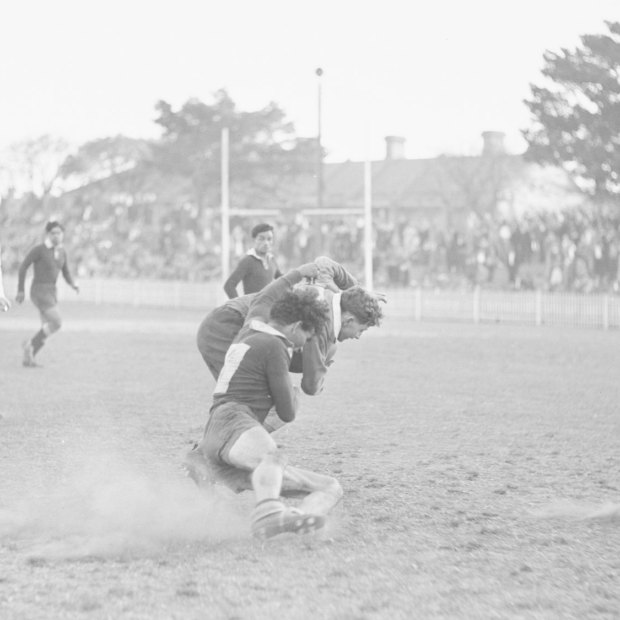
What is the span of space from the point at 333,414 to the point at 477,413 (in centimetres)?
141

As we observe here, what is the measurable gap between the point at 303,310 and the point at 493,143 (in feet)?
125

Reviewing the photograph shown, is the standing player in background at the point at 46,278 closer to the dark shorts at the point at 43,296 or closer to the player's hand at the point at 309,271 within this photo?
the dark shorts at the point at 43,296

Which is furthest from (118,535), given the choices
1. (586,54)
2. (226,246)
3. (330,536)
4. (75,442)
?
(226,246)

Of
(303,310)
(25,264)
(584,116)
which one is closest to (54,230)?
(25,264)

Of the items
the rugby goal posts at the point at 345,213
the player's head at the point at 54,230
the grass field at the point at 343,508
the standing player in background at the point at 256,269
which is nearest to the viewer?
the grass field at the point at 343,508

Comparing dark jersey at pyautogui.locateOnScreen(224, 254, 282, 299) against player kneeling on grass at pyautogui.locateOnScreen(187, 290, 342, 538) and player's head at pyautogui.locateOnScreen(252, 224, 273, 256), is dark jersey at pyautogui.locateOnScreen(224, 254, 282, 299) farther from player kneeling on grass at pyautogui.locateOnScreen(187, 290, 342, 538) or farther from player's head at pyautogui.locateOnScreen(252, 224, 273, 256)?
player kneeling on grass at pyautogui.locateOnScreen(187, 290, 342, 538)

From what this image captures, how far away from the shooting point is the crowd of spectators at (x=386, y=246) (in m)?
30.3

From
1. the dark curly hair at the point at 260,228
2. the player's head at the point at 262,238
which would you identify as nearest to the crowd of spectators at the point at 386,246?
the player's head at the point at 262,238

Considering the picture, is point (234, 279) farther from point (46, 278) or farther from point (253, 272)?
point (46, 278)

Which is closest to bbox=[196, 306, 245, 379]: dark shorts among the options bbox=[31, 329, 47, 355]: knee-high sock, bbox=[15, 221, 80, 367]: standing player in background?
bbox=[15, 221, 80, 367]: standing player in background

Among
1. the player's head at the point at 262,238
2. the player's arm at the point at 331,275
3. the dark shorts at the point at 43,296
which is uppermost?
the player's head at the point at 262,238

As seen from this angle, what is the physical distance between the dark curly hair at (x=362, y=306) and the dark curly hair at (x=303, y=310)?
0.21 m

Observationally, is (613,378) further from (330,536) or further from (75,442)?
(330,536)

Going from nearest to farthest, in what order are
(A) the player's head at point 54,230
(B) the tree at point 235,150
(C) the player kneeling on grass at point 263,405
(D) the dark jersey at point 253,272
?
1. (C) the player kneeling on grass at point 263,405
2. (D) the dark jersey at point 253,272
3. (A) the player's head at point 54,230
4. (B) the tree at point 235,150
